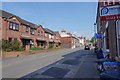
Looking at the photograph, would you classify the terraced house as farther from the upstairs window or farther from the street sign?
the street sign

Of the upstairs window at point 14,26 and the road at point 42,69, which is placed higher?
the upstairs window at point 14,26

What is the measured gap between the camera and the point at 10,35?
19.2 meters

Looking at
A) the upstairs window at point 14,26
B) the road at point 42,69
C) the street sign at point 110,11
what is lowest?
the road at point 42,69

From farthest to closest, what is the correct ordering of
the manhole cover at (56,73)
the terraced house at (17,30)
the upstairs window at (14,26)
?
the upstairs window at (14,26) → the terraced house at (17,30) → the manhole cover at (56,73)

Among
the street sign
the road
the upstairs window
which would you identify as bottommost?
the road

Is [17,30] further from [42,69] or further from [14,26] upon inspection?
[42,69]

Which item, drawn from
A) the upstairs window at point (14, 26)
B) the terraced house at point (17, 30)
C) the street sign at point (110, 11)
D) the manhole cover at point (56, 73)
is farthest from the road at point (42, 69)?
the upstairs window at point (14, 26)

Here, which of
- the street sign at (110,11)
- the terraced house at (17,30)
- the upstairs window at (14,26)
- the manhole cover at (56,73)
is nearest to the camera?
the street sign at (110,11)

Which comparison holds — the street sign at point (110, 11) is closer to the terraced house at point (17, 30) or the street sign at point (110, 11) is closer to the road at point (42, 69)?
the road at point (42, 69)

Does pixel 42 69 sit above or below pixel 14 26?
below

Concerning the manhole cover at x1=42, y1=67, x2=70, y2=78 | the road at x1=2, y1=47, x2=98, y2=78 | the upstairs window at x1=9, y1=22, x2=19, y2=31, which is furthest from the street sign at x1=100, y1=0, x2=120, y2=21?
the upstairs window at x1=9, y1=22, x2=19, y2=31

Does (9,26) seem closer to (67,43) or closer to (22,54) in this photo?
(22,54)

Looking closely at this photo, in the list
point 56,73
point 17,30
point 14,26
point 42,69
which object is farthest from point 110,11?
point 17,30

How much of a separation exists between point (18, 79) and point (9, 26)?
16.6 m
